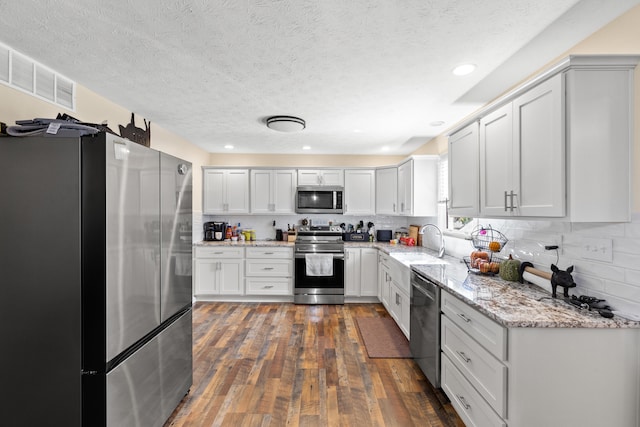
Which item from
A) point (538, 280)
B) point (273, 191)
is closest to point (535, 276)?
point (538, 280)

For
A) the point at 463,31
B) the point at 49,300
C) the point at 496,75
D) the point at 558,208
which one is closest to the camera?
the point at 49,300

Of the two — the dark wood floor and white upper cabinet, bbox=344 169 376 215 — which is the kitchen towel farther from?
white upper cabinet, bbox=344 169 376 215

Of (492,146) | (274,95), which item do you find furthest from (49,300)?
(492,146)

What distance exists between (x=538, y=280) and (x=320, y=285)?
2991mm

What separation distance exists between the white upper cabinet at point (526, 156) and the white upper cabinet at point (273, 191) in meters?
3.26

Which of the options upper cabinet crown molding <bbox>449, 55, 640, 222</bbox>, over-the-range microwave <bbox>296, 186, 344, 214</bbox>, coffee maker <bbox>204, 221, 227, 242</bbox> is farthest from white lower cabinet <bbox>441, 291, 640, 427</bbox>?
coffee maker <bbox>204, 221, 227, 242</bbox>

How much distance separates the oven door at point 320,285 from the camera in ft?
14.5

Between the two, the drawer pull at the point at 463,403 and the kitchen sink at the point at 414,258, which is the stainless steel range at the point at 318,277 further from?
the drawer pull at the point at 463,403

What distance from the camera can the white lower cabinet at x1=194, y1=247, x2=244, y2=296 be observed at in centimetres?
451

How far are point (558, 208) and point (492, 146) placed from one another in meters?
0.71

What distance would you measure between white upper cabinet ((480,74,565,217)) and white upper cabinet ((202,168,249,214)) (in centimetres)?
373

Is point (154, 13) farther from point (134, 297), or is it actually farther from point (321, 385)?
point (321, 385)

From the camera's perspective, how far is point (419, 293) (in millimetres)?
2500

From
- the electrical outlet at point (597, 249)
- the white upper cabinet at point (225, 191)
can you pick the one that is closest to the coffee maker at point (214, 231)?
the white upper cabinet at point (225, 191)
